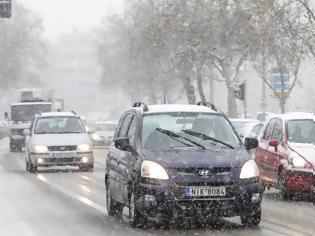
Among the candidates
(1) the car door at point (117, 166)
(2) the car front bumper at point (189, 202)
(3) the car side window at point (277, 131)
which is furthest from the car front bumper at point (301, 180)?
(2) the car front bumper at point (189, 202)

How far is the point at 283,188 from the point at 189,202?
226 inches

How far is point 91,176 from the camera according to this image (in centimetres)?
2516

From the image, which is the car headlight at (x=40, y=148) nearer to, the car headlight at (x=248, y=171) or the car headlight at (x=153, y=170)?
the car headlight at (x=153, y=170)

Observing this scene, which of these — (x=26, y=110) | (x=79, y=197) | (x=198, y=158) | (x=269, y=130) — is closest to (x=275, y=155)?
(x=269, y=130)

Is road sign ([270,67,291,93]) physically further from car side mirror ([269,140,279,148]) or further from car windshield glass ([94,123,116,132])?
car windshield glass ([94,123,116,132])

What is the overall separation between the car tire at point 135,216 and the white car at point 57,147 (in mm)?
14508

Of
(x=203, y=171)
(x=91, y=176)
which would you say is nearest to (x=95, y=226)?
(x=203, y=171)

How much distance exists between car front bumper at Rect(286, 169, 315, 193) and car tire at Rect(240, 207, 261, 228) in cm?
439

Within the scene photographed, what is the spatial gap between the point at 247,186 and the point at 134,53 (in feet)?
174

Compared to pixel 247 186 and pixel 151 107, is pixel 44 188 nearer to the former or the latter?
pixel 151 107

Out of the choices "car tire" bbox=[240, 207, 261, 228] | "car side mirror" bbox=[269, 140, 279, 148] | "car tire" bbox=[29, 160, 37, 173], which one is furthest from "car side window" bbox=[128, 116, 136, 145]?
"car tire" bbox=[29, 160, 37, 173]

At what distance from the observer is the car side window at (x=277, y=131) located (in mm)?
18125

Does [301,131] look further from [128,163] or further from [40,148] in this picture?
[40,148]

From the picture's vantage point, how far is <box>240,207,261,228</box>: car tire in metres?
12.3
